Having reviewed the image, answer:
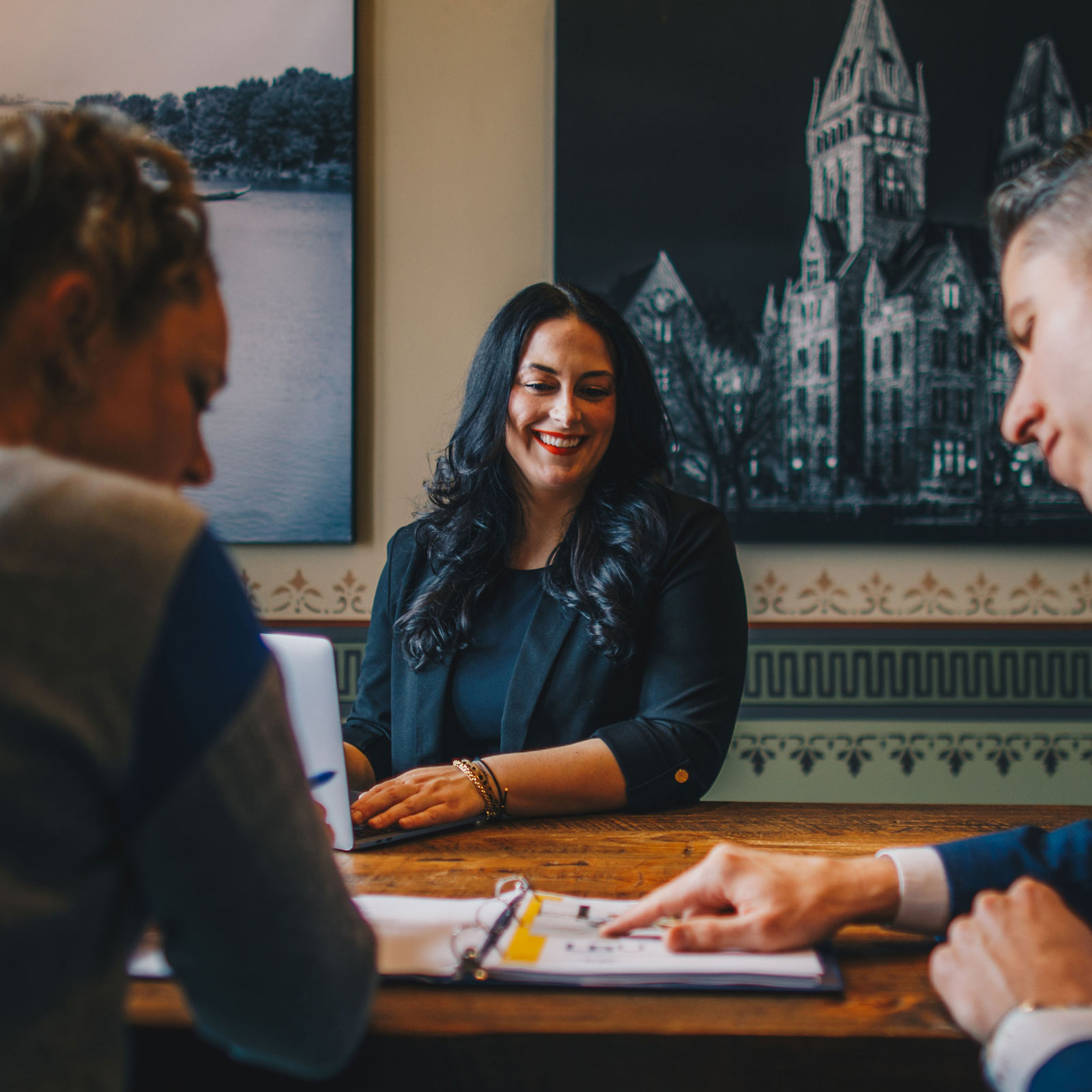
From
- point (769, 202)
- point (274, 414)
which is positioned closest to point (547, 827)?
point (274, 414)

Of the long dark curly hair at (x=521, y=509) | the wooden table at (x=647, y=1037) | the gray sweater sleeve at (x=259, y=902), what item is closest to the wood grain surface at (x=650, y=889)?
the wooden table at (x=647, y=1037)

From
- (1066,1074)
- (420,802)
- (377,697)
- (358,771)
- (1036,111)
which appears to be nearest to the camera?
(1066,1074)

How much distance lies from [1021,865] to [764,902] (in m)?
0.27

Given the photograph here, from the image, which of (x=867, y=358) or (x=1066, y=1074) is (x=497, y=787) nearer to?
(x=1066, y=1074)

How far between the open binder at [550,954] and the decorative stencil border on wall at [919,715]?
1.74m

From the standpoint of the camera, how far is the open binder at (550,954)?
0.72 m

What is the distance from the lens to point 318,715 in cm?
104

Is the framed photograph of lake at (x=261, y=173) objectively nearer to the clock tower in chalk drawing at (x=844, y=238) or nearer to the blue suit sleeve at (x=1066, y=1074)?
the clock tower in chalk drawing at (x=844, y=238)

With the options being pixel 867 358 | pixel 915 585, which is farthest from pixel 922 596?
pixel 867 358

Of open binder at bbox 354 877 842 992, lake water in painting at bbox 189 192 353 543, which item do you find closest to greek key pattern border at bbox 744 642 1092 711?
lake water in painting at bbox 189 192 353 543

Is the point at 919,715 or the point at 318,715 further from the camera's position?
the point at 919,715

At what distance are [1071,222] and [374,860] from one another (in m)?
1.00

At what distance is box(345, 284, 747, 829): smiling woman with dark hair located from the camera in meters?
1.49

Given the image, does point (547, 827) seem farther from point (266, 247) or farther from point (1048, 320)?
point (266, 247)
